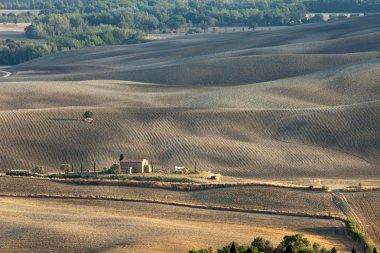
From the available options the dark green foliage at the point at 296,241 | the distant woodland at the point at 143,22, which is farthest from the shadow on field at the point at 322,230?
the distant woodland at the point at 143,22

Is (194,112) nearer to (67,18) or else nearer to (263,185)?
(263,185)

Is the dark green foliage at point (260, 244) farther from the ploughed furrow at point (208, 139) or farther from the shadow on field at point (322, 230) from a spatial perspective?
the ploughed furrow at point (208, 139)

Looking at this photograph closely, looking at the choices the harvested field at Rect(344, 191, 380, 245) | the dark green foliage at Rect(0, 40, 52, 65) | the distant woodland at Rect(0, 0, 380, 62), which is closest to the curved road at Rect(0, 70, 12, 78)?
the dark green foliage at Rect(0, 40, 52, 65)

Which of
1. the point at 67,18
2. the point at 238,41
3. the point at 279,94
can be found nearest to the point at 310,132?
the point at 279,94

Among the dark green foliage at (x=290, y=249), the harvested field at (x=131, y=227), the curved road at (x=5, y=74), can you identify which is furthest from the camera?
the curved road at (x=5, y=74)

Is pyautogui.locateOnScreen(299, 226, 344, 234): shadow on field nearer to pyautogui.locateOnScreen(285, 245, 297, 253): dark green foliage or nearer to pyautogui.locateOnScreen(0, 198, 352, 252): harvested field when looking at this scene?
pyautogui.locateOnScreen(0, 198, 352, 252): harvested field

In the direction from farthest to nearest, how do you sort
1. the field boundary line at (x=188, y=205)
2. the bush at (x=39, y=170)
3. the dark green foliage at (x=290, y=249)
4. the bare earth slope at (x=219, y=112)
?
1. the bare earth slope at (x=219, y=112)
2. the bush at (x=39, y=170)
3. the field boundary line at (x=188, y=205)
4. the dark green foliage at (x=290, y=249)

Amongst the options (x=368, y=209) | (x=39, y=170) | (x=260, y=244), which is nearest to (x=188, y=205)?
(x=368, y=209)
